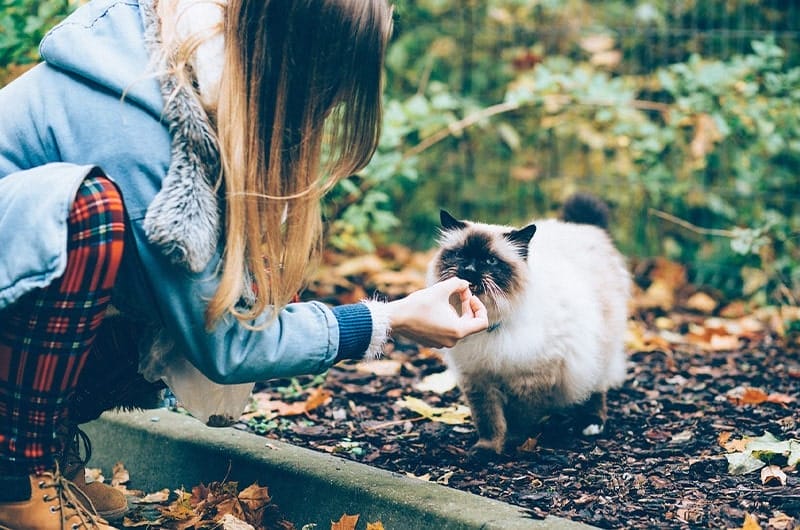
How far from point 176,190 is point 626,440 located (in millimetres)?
1652

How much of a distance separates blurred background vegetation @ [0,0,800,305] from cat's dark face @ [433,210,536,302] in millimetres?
1198

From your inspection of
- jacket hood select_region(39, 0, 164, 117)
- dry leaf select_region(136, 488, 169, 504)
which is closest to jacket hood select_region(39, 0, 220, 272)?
jacket hood select_region(39, 0, 164, 117)

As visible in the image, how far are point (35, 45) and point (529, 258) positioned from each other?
207 cm

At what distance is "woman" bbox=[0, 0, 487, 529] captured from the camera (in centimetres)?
198

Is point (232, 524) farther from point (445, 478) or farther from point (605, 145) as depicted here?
point (605, 145)

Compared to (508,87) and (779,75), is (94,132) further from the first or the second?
(508,87)

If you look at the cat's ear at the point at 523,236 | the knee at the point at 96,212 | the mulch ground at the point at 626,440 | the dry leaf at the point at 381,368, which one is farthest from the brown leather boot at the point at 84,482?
the cat's ear at the point at 523,236

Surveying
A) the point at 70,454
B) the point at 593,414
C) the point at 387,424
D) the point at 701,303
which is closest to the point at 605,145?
the point at 701,303

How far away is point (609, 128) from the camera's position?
544cm

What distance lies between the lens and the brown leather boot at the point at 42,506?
2.15 metres

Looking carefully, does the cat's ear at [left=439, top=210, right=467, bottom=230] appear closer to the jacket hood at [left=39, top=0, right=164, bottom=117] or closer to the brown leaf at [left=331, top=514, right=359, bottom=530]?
the brown leaf at [left=331, top=514, right=359, bottom=530]

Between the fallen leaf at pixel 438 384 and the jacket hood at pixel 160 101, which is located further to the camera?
the fallen leaf at pixel 438 384

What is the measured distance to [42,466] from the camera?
2148 millimetres

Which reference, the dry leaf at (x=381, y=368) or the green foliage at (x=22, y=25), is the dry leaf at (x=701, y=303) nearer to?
the dry leaf at (x=381, y=368)
